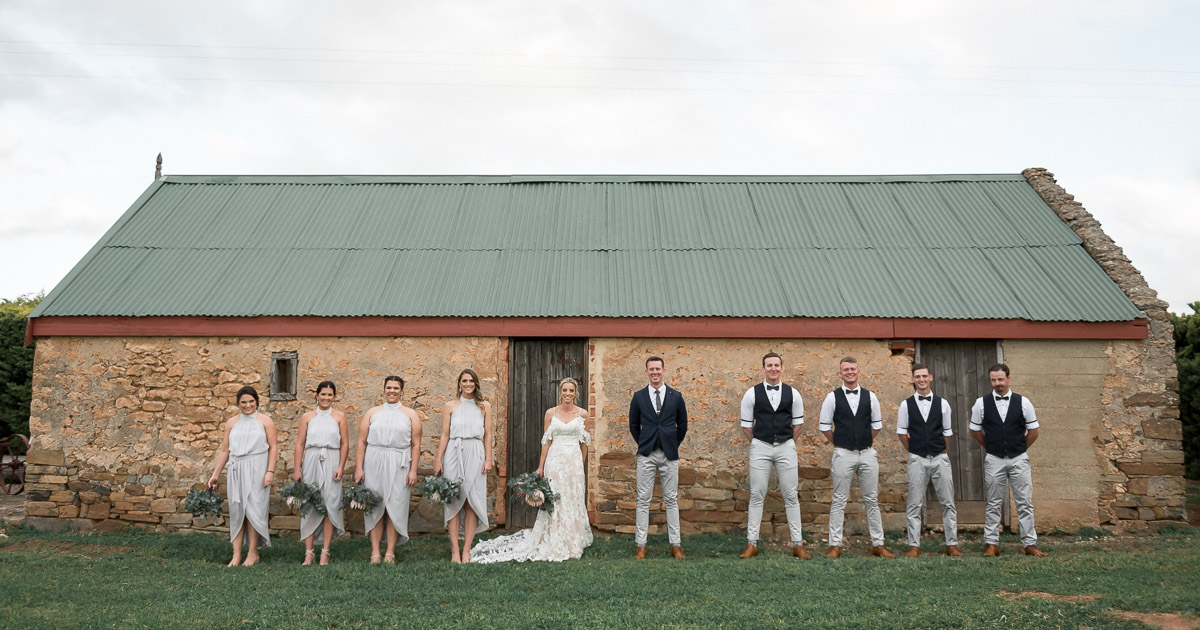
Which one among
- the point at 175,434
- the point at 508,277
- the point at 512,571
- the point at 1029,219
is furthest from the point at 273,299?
the point at 1029,219

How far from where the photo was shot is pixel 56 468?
8.92 m

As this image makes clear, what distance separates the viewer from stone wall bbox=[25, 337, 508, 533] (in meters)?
8.88

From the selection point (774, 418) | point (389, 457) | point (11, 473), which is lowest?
point (11, 473)

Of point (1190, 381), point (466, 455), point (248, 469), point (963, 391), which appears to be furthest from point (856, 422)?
point (1190, 381)

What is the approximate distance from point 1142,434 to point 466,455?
7578mm

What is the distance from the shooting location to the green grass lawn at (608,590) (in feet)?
16.9

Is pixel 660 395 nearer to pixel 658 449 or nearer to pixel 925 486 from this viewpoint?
pixel 658 449

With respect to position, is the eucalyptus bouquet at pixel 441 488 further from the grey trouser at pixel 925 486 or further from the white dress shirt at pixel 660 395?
the grey trouser at pixel 925 486

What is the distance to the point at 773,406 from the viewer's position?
739 centimetres

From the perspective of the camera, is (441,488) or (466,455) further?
(466,455)

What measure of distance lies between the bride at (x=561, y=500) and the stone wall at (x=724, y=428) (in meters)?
1.20

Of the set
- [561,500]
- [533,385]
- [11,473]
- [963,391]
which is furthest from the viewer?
[11,473]

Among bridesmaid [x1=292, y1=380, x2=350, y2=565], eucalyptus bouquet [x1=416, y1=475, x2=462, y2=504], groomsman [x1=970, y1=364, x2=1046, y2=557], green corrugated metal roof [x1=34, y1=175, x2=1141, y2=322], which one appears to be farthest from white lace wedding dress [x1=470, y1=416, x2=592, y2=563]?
groomsman [x1=970, y1=364, x2=1046, y2=557]

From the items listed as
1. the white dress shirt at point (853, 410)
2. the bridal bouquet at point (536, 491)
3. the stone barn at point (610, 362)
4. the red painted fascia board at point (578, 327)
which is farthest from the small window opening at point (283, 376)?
the white dress shirt at point (853, 410)
